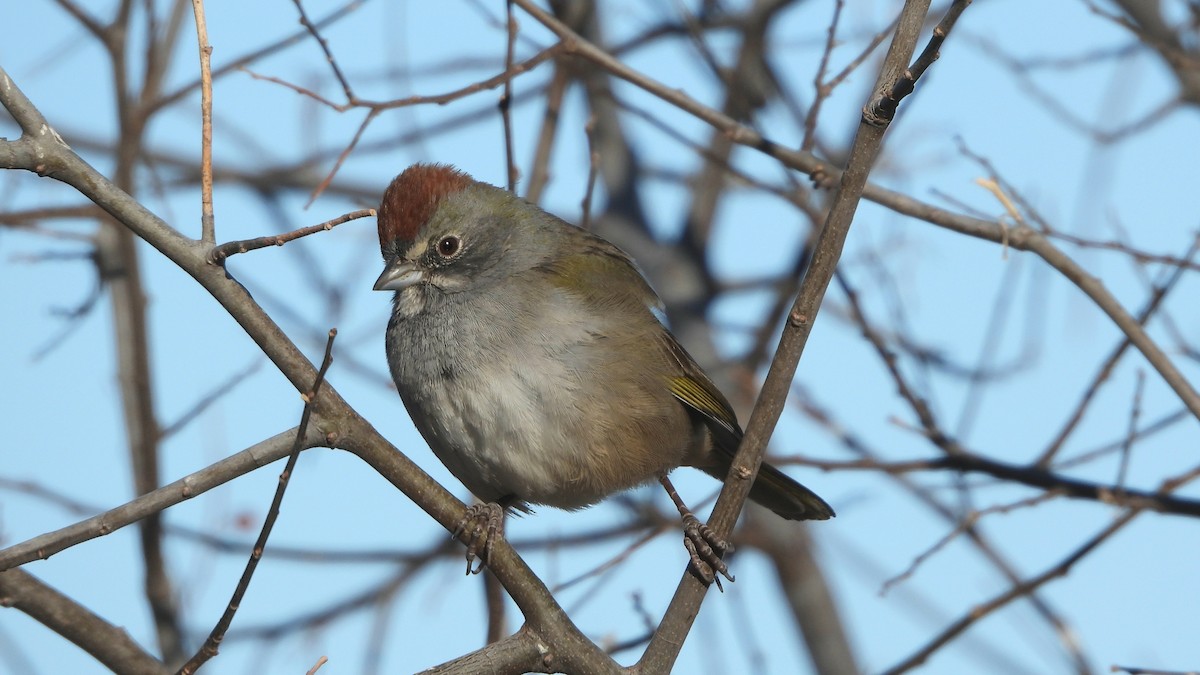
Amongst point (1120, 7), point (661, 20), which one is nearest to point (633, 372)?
point (1120, 7)

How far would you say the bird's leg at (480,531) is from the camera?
403cm

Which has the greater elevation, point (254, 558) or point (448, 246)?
point (448, 246)

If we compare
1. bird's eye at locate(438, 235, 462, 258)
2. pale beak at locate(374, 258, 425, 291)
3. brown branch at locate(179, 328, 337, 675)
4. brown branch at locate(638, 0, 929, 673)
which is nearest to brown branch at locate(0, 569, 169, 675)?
brown branch at locate(179, 328, 337, 675)

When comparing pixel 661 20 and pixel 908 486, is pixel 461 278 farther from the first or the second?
pixel 661 20

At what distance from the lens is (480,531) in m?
4.15

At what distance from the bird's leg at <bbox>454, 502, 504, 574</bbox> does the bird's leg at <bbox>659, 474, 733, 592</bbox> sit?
2.32ft

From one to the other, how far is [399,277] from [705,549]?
6.06 feet

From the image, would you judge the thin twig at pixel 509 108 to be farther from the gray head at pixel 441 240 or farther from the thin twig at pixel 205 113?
the thin twig at pixel 205 113

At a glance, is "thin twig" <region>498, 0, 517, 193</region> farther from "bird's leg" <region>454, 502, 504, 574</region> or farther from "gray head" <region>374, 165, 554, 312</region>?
"bird's leg" <region>454, 502, 504, 574</region>

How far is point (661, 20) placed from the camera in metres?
9.20

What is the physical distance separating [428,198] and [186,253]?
2224mm

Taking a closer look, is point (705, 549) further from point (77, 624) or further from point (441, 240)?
point (77, 624)

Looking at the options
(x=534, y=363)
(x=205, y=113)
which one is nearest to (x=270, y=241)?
(x=205, y=113)

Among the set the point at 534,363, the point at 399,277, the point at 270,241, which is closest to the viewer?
the point at 270,241
